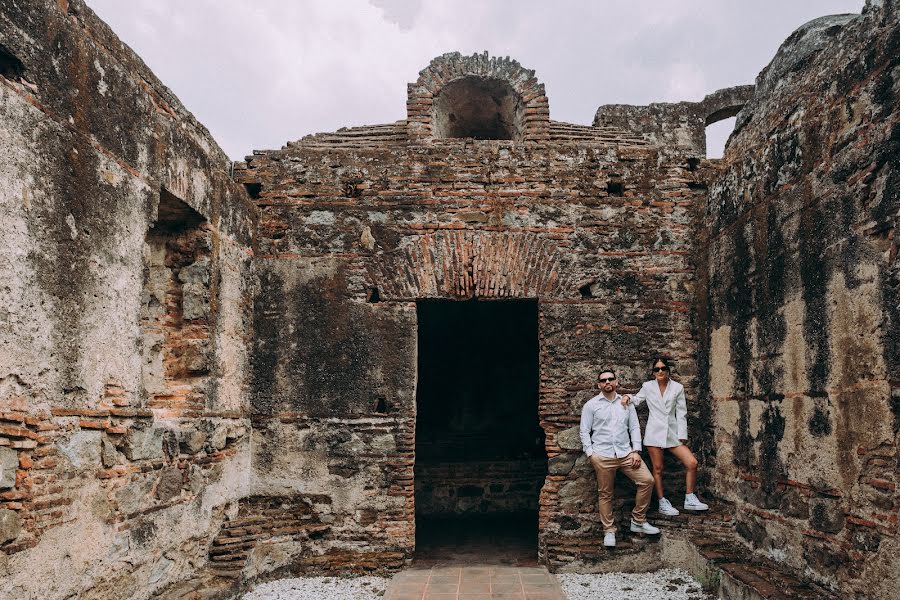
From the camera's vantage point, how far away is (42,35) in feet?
11.1

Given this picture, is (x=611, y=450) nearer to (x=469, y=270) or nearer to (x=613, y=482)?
(x=613, y=482)

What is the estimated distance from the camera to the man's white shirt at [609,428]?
5.73 meters

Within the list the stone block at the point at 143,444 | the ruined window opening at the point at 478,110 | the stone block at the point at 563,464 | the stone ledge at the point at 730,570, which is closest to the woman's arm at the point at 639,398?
the stone block at the point at 563,464

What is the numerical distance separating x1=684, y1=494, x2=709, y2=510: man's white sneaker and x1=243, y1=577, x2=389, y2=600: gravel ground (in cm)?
266

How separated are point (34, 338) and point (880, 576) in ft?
15.2

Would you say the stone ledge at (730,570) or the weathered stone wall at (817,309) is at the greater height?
the weathered stone wall at (817,309)

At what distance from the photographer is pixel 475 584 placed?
18.0 ft

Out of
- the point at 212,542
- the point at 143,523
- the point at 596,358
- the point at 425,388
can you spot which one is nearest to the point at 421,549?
the point at 212,542

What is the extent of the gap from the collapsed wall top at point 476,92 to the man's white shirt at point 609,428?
335cm

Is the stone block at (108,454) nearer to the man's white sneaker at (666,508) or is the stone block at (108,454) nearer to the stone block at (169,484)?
the stone block at (169,484)

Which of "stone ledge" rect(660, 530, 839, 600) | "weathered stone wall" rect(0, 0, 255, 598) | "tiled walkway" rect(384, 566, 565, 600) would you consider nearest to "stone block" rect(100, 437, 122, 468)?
"weathered stone wall" rect(0, 0, 255, 598)

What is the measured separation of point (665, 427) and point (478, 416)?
4.83 m

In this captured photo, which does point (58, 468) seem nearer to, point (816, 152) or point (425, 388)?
point (816, 152)

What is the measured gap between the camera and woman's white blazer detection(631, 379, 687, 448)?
5.82 meters
